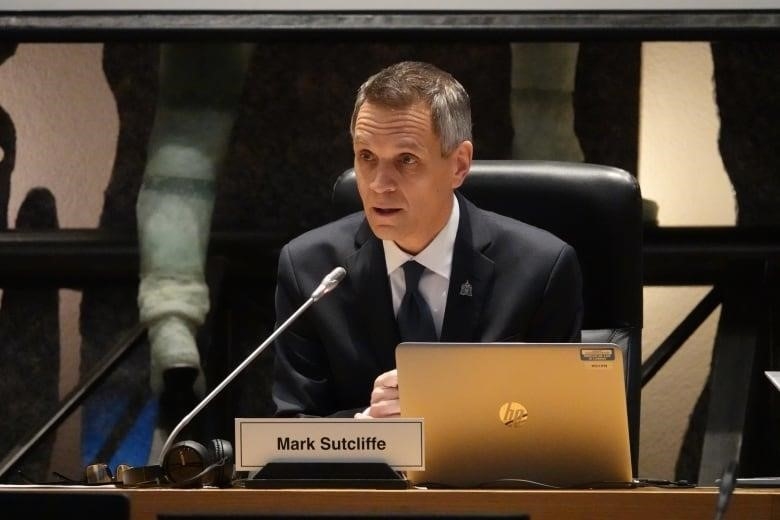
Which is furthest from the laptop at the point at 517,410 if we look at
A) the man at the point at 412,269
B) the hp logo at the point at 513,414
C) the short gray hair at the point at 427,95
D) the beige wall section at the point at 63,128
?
the beige wall section at the point at 63,128

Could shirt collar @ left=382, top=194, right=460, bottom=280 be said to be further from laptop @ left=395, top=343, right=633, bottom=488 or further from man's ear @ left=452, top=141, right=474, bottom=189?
laptop @ left=395, top=343, right=633, bottom=488

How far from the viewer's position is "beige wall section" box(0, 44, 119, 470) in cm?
361

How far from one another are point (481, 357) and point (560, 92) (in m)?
1.95

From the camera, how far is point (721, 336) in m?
3.38

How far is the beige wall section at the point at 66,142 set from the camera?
3611 millimetres

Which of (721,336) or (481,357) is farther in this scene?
(721,336)

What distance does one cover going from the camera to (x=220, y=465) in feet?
5.69

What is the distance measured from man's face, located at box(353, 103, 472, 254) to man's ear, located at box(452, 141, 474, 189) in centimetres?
5

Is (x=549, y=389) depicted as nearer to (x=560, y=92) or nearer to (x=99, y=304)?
(x=560, y=92)

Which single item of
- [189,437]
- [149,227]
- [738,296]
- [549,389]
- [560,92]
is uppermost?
[560,92]

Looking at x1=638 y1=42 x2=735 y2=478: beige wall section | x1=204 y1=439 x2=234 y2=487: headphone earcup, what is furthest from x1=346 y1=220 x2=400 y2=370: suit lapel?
x1=638 y1=42 x2=735 y2=478: beige wall section

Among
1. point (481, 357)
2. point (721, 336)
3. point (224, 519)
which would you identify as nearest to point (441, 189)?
point (481, 357)

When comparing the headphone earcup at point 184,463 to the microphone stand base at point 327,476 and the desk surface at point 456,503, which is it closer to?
the microphone stand base at point 327,476

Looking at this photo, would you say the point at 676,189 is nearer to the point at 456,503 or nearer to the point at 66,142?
the point at 66,142
